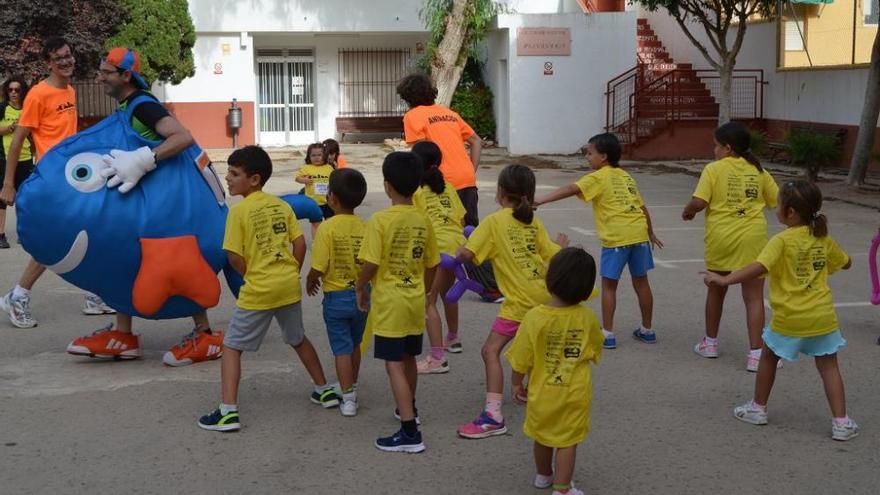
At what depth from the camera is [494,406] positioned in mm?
5613

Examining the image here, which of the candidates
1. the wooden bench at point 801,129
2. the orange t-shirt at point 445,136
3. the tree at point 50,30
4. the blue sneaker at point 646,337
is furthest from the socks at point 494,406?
the tree at point 50,30

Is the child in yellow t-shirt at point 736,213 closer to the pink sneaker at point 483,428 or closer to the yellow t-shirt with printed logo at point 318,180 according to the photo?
the pink sneaker at point 483,428

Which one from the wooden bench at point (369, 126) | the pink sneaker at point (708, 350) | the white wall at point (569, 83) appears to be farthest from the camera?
the wooden bench at point (369, 126)

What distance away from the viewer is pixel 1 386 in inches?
257

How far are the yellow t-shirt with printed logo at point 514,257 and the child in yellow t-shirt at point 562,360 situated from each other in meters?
1.01

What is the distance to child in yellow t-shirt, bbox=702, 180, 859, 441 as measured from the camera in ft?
18.1

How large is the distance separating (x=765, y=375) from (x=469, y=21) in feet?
65.2

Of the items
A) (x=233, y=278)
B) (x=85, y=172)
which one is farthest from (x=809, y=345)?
(x=85, y=172)

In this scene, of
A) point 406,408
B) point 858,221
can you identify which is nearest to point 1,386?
point 406,408

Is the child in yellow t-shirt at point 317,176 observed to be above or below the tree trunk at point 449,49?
below

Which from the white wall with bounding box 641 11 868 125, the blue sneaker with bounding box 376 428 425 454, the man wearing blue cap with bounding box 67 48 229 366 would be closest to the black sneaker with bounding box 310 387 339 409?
the blue sneaker with bounding box 376 428 425 454

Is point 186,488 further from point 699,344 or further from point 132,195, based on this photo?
point 699,344

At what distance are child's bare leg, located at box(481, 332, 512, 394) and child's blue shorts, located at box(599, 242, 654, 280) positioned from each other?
1.75 m

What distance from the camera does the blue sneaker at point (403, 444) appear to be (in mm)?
5336
